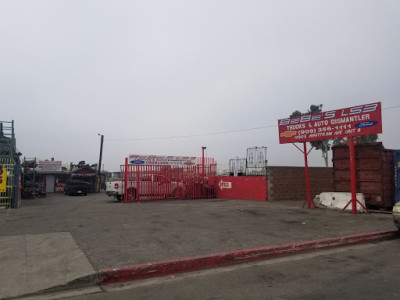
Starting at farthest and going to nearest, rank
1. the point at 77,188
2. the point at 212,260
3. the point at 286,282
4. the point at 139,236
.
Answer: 1. the point at 77,188
2. the point at 139,236
3. the point at 212,260
4. the point at 286,282

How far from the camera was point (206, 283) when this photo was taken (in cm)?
518

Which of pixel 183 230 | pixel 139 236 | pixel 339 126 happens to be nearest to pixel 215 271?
pixel 139 236

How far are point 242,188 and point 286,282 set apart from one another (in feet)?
46.3

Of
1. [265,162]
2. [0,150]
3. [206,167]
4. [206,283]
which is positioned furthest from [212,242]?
[0,150]

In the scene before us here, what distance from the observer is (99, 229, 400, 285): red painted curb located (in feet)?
17.7

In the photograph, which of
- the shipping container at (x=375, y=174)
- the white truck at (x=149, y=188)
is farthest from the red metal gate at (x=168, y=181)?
the shipping container at (x=375, y=174)

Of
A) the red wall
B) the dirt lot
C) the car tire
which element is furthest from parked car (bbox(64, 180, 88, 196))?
the dirt lot

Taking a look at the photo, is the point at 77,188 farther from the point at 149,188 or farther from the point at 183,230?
the point at 183,230

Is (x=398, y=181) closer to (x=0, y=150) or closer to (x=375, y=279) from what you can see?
Result: (x=375, y=279)

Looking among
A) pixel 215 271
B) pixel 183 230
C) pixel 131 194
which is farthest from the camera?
pixel 131 194

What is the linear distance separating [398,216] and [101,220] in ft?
28.2

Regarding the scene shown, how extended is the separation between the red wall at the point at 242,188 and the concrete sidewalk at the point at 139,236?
16.8ft

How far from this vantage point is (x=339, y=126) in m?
12.5

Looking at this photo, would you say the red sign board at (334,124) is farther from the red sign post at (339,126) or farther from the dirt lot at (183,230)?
the dirt lot at (183,230)
